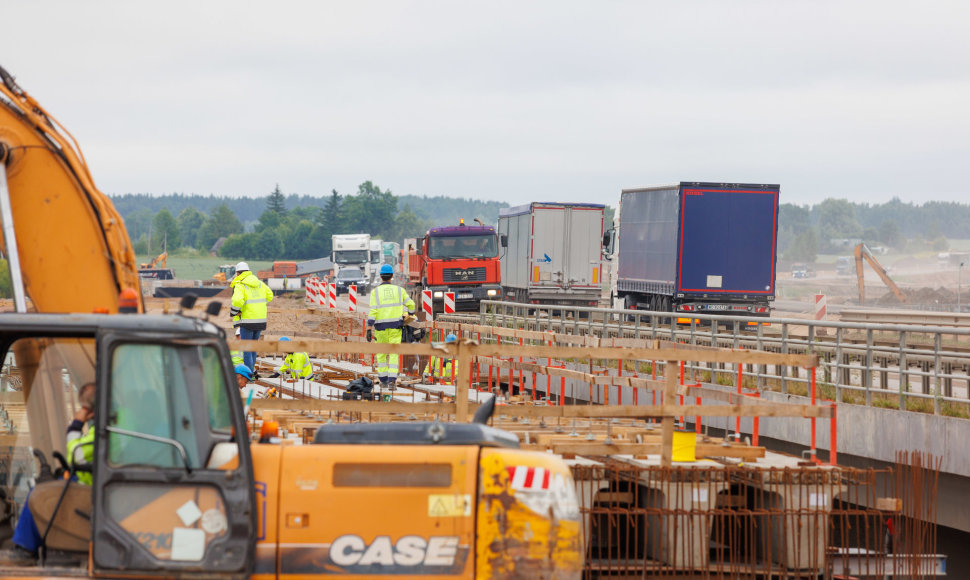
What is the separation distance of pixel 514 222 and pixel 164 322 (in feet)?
116

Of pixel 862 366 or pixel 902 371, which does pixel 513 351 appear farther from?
pixel 862 366

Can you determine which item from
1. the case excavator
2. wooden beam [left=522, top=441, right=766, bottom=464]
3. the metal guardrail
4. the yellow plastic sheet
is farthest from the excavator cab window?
the metal guardrail

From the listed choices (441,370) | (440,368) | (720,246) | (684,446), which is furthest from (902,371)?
(720,246)

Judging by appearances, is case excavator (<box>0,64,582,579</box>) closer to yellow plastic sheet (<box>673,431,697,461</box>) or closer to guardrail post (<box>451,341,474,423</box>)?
guardrail post (<box>451,341,474,423</box>)

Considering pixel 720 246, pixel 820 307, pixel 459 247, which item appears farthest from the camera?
pixel 459 247

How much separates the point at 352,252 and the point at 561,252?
47.0 meters

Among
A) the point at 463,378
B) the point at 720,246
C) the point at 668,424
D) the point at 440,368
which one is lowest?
the point at 440,368

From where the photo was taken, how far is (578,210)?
3803cm

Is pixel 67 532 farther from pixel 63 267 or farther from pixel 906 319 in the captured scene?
pixel 906 319

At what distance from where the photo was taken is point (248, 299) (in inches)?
650

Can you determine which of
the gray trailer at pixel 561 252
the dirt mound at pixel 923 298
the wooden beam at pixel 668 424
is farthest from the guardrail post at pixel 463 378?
the dirt mound at pixel 923 298

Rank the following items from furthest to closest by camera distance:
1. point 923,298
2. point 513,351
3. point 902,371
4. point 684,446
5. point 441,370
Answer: point 923,298 < point 441,370 < point 902,371 < point 684,446 < point 513,351

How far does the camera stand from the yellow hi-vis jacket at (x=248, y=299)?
16.4 meters

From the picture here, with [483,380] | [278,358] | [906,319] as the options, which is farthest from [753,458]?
[906,319]
